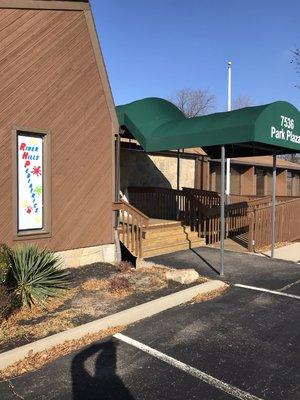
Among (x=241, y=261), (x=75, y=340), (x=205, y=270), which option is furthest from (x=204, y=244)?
(x=75, y=340)

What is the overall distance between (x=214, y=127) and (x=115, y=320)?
4506mm

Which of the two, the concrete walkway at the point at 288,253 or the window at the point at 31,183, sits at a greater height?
the window at the point at 31,183

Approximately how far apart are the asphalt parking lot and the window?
3.25 meters

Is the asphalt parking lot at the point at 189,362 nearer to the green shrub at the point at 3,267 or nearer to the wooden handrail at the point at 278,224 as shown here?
the green shrub at the point at 3,267

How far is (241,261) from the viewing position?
9789mm

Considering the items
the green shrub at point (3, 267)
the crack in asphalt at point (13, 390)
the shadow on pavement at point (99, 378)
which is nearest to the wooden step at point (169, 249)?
the green shrub at point (3, 267)

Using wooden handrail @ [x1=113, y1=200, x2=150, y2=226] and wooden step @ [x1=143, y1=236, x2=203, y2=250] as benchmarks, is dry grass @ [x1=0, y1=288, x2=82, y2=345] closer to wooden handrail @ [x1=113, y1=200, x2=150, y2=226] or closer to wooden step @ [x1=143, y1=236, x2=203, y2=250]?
wooden handrail @ [x1=113, y1=200, x2=150, y2=226]

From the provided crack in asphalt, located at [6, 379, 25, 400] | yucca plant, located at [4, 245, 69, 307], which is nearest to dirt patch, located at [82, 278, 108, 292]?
yucca plant, located at [4, 245, 69, 307]

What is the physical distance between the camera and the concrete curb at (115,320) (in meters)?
4.73

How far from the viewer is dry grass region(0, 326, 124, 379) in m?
4.50

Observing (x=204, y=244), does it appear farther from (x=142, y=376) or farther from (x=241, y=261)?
(x=142, y=376)

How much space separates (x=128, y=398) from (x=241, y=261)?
635 centimetres

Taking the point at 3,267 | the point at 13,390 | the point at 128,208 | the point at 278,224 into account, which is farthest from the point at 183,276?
the point at 278,224

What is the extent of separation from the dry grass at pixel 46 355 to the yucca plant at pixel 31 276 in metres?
1.39
